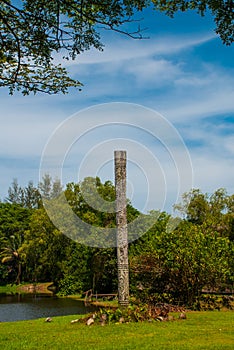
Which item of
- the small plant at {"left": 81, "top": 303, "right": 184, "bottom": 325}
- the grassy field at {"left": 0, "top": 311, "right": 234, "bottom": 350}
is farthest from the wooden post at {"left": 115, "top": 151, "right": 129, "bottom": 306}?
the grassy field at {"left": 0, "top": 311, "right": 234, "bottom": 350}

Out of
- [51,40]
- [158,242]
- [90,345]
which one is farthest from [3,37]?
[158,242]

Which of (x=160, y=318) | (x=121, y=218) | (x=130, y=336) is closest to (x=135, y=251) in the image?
(x=121, y=218)

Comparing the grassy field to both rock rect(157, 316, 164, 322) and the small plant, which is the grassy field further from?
the small plant

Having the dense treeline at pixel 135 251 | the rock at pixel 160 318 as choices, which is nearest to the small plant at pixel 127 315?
the rock at pixel 160 318

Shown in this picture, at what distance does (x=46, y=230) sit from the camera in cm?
3491

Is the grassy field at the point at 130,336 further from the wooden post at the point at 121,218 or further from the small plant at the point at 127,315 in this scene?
the wooden post at the point at 121,218

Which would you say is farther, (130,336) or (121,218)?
(121,218)

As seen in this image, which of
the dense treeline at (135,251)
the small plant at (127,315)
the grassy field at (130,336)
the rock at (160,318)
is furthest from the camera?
the dense treeline at (135,251)

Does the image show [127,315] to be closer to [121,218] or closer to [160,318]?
[160,318]

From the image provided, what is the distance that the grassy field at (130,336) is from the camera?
8.39 meters

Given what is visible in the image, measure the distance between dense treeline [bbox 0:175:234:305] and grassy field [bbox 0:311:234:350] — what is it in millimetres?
5173

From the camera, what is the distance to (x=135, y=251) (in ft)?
81.0

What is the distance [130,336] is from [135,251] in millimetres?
14868

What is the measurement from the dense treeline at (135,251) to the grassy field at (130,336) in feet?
17.0
